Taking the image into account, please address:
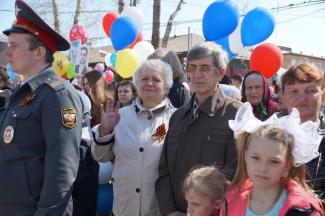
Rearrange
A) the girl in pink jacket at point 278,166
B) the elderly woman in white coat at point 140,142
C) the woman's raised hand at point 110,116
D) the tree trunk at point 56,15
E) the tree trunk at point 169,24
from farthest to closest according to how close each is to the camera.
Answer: the tree trunk at point 56,15
the tree trunk at point 169,24
the elderly woman in white coat at point 140,142
the woman's raised hand at point 110,116
the girl in pink jacket at point 278,166

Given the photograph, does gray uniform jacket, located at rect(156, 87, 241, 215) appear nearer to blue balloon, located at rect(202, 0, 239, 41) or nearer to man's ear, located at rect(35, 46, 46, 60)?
man's ear, located at rect(35, 46, 46, 60)

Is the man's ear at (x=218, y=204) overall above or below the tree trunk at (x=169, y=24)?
below

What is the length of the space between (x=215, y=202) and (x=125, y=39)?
5159 mm

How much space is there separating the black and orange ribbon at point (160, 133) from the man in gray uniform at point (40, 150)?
82 centimetres

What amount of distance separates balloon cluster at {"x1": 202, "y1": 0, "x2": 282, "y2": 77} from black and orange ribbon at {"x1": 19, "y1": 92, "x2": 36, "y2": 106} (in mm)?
4092

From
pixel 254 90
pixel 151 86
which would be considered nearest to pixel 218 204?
pixel 151 86

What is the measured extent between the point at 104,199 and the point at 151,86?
1548mm

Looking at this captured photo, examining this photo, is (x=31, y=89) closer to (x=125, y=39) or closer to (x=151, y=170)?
(x=151, y=170)

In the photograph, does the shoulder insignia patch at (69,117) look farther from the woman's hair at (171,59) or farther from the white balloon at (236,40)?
the white balloon at (236,40)

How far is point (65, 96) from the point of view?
2.39 meters

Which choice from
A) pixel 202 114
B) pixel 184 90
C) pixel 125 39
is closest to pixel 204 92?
pixel 202 114

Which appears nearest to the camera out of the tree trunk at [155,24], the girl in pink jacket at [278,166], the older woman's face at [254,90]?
the girl in pink jacket at [278,166]

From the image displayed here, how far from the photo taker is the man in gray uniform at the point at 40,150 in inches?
88.7

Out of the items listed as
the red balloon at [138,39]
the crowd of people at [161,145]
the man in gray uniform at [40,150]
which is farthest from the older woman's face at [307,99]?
the red balloon at [138,39]
